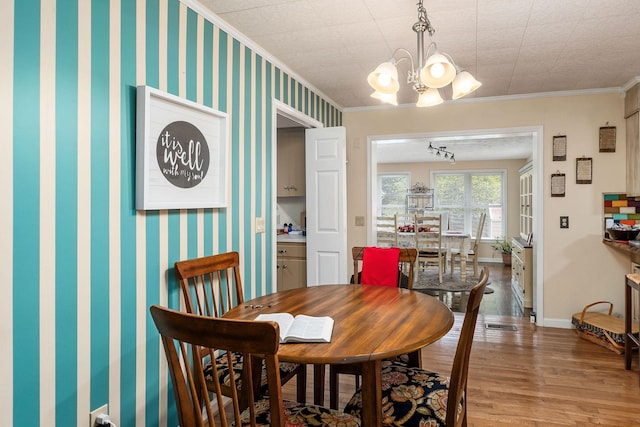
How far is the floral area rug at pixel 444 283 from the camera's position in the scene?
569 centimetres

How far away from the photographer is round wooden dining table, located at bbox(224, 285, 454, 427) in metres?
1.34

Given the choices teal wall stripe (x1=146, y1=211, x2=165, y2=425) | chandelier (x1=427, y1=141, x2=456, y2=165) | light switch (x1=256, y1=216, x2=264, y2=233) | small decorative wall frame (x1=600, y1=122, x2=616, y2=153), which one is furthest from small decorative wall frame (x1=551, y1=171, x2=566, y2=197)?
teal wall stripe (x1=146, y1=211, x2=165, y2=425)

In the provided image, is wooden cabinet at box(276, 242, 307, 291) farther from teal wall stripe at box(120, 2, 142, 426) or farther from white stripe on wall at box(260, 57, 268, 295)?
teal wall stripe at box(120, 2, 142, 426)

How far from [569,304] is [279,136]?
11.2 ft

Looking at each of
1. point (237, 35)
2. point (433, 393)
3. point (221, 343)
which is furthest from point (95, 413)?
point (237, 35)

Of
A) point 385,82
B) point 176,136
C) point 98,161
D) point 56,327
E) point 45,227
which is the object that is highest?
point 385,82

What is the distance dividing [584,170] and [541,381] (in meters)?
2.19

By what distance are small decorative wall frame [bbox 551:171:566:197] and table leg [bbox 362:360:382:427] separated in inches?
135

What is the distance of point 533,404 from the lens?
251 cm

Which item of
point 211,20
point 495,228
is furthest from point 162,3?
point 495,228

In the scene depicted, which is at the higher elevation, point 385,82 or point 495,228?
point 385,82

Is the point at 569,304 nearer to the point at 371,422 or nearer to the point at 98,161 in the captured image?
the point at 371,422

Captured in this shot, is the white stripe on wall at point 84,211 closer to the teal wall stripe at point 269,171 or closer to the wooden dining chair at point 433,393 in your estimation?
the wooden dining chair at point 433,393

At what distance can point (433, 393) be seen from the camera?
1.59 metres
